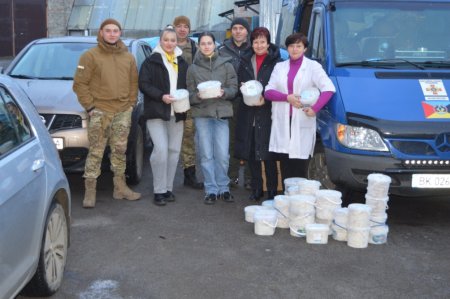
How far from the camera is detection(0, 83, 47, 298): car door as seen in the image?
3.19m

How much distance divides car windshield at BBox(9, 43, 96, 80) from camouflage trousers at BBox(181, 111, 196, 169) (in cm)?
148

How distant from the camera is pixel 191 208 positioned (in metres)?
6.42

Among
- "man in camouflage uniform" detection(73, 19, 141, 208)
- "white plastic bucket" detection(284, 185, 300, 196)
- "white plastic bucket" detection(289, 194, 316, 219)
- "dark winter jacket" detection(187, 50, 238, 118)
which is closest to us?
"white plastic bucket" detection(289, 194, 316, 219)

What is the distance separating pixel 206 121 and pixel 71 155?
4.78 ft

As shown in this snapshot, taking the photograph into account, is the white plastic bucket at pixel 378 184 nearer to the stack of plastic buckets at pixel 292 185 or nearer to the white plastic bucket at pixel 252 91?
the stack of plastic buckets at pixel 292 185

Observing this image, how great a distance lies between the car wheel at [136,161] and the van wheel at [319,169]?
205 cm

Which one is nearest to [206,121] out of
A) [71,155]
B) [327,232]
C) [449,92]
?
[71,155]

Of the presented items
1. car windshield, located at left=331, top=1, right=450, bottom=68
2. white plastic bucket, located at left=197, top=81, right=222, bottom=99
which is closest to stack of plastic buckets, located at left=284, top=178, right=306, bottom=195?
white plastic bucket, located at left=197, top=81, right=222, bottom=99

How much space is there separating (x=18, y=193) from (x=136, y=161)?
392 centimetres

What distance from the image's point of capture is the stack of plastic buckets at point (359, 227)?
17.0 ft

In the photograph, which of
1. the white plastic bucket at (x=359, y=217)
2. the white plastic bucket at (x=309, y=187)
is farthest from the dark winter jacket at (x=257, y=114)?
the white plastic bucket at (x=359, y=217)

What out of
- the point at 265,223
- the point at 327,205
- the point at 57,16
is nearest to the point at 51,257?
the point at 265,223

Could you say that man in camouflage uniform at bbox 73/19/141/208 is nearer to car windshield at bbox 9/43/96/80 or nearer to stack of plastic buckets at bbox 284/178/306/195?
car windshield at bbox 9/43/96/80

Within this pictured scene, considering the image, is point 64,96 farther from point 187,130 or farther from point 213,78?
point 213,78
